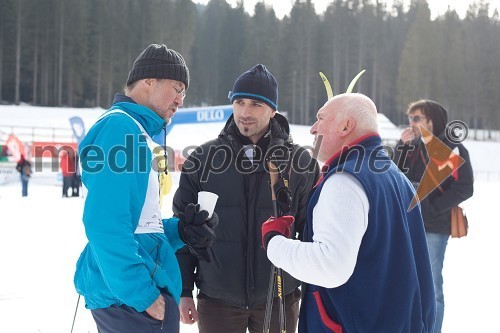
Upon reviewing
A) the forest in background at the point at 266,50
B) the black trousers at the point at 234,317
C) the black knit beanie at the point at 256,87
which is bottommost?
the black trousers at the point at 234,317

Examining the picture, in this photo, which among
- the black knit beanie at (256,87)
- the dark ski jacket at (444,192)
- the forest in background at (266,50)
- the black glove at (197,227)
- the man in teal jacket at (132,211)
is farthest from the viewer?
the forest in background at (266,50)

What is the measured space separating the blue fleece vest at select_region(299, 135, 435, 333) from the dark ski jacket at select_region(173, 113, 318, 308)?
83 cm

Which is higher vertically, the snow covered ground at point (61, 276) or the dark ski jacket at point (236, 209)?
the dark ski jacket at point (236, 209)

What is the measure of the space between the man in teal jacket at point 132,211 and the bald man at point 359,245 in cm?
45

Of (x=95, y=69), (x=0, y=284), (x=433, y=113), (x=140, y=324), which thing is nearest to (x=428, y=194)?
(x=433, y=113)

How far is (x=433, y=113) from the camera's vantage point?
3783 mm

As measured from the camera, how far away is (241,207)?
103 inches

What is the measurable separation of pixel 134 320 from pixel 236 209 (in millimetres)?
886

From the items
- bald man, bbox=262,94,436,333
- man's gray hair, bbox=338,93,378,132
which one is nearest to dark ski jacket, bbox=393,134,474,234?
bald man, bbox=262,94,436,333

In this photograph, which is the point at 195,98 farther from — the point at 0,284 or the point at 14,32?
the point at 0,284

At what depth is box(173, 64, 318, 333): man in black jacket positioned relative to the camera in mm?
2598

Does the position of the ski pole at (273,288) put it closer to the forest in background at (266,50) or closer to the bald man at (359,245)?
the bald man at (359,245)

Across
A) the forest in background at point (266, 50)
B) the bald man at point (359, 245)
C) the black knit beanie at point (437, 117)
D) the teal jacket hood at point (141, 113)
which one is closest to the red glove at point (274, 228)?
the bald man at point (359, 245)

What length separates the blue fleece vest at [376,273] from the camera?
1.66m
